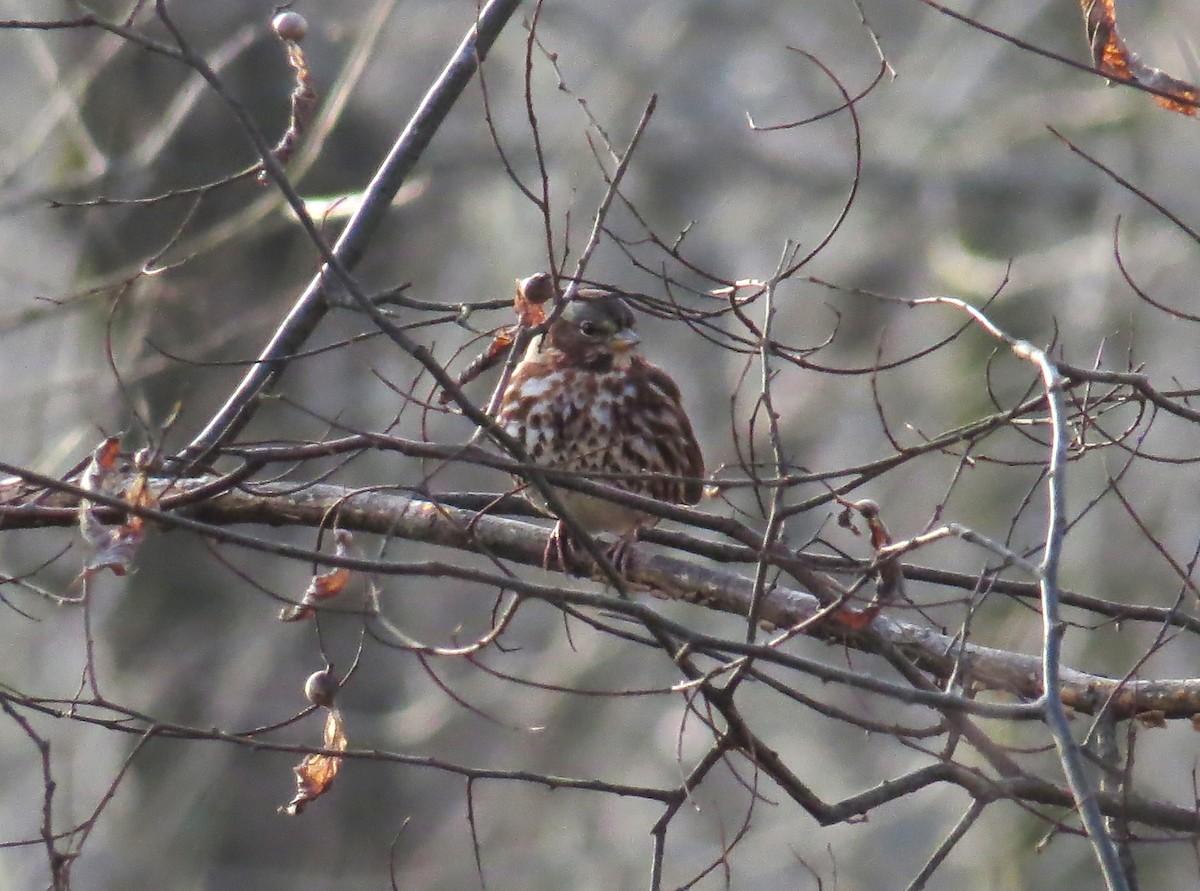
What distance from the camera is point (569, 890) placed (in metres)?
11.7

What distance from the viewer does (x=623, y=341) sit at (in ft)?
15.3

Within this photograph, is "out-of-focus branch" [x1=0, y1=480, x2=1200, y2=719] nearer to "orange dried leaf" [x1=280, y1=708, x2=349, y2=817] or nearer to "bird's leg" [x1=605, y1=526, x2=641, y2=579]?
"bird's leg" [x1=605, y1=526, x2=641, y2=579]

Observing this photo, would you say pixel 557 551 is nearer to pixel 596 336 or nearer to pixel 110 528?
pixel 596 336

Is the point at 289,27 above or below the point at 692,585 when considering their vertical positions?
above

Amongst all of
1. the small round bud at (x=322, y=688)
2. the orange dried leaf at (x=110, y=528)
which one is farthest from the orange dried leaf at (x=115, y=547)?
the small round bud at (x=322, y=688)

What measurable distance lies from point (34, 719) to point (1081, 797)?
9.54m

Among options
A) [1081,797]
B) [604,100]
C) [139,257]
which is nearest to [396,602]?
[139,257]

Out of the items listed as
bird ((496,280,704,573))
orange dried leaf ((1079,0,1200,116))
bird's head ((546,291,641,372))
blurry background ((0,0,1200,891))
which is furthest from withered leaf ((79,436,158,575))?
blurry background ((0,0,1200,891))

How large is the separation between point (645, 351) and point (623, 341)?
7.63 meters

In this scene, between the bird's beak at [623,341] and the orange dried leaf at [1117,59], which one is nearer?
the orange dried leaf at [1117,59]

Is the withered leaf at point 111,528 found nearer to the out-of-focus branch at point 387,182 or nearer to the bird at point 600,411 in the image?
the out-of-focus branch at point 387,182

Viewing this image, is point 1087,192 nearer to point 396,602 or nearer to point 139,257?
point 396,602

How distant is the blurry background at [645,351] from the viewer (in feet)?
27.9

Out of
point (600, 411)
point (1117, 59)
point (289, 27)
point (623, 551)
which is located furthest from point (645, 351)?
point (1117, 59)
